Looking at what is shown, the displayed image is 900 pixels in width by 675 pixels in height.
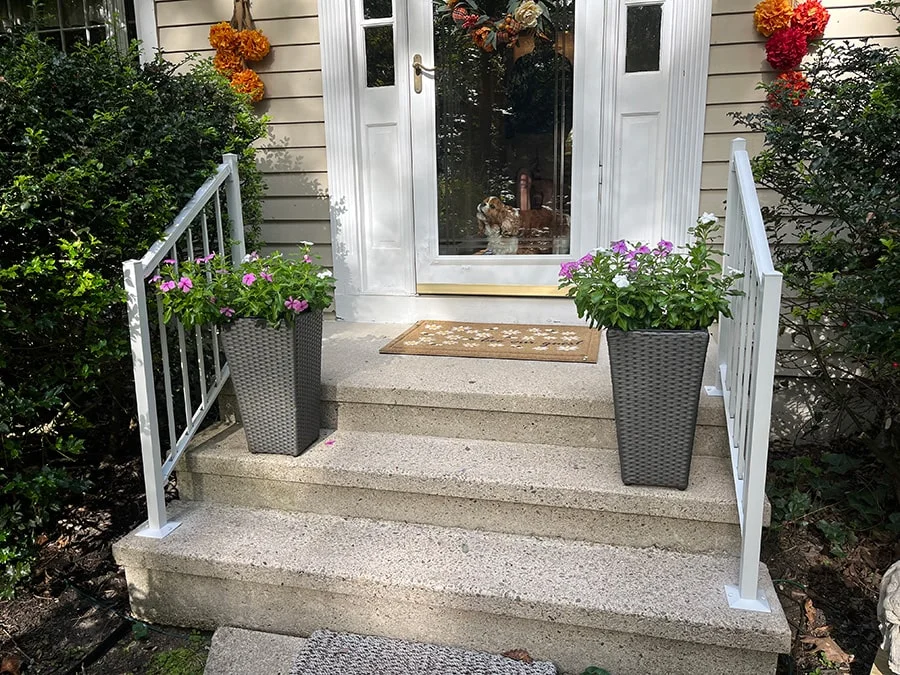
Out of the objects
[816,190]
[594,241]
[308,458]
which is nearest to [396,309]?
[594,241]

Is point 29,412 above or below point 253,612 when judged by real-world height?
above

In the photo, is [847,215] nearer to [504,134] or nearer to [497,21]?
[504,134]

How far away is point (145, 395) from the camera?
2033 mm

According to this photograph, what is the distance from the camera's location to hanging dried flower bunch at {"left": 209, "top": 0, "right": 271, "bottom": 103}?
334 cm

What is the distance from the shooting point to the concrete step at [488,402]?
2225mm

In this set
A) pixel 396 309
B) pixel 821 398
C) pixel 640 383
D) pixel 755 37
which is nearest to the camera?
pixel 640 383

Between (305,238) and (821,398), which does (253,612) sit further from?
(821,398)

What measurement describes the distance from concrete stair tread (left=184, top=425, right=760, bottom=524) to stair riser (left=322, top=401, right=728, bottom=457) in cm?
3

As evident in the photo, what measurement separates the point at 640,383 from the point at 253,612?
1.30 meters

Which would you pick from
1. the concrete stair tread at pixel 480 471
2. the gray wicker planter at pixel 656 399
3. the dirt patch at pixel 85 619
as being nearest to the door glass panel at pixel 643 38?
the gray wicker planter at pixel 656 399

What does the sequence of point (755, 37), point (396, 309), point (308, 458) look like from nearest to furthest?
point (308, 458), point (755, 37), point (396, 309)

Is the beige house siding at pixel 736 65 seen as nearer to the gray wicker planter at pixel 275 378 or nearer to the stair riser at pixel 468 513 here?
the stair riser at pixel 468 513

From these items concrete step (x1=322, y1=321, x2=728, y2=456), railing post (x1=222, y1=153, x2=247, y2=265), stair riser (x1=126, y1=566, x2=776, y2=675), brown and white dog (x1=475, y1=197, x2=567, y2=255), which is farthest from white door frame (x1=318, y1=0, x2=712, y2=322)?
stair riser (x1=126, y1=566, x2=776, y2=675)

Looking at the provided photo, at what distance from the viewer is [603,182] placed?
319 centimetres
